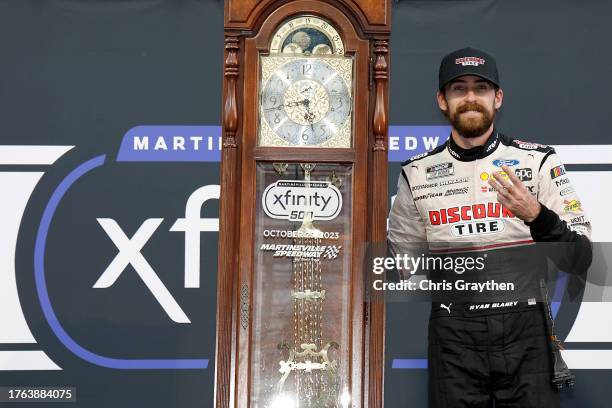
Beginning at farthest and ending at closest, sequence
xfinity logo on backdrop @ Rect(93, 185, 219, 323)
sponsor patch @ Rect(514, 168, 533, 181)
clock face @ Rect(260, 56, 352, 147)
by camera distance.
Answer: xfinity logo on backdrop @ Rect(93, 185, 219, 323) < clock face @ Rect(260, 56, 352, 147) < sponsor patch @ Rect(514, 168, 533, 181)

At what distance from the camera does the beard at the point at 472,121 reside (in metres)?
2.32

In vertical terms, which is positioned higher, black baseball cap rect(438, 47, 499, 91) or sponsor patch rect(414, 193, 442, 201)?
black baseball cap rect(438, 47, 499, 91)

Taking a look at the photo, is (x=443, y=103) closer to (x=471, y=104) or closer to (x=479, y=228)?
(x=471, y=104)

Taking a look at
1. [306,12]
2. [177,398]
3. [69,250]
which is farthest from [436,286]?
[69,250]

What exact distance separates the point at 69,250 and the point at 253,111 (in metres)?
1.09

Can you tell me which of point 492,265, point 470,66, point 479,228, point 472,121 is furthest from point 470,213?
point 470,66

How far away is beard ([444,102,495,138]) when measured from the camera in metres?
2.32

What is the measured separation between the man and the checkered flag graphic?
0.25 m

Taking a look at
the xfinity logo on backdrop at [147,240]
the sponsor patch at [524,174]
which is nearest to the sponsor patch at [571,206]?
the sponsor patch at [524,174]

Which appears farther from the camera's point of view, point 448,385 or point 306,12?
point 306,12

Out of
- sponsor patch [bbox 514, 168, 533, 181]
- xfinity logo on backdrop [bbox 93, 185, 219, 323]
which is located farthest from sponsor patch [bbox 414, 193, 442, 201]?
xfinity logo on backdrop [bbox 93, 185, 219, 323]

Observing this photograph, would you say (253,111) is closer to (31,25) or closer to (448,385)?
(448,385)

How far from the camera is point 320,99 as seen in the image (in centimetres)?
255

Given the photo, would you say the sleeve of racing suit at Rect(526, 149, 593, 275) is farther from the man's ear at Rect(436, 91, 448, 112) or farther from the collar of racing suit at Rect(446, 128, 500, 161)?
the man's ear at Rect(436, 91, 448, 112)
